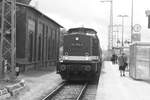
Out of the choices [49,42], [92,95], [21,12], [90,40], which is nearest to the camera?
[92,95]

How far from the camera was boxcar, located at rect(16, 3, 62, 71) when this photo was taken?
26969 millimetres

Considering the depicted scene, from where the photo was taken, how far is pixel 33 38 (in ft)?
99.5

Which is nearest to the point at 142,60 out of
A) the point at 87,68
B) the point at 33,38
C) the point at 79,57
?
the point at 87,68

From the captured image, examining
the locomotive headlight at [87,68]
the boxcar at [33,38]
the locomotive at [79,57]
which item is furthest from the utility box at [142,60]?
the boxcar at [33,38]

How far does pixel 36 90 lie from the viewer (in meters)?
16.5

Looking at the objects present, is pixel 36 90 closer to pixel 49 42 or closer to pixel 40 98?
pixel 40 98

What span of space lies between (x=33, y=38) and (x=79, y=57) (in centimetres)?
1124

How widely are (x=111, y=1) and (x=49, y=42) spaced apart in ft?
51.4

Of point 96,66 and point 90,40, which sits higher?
point 90,40

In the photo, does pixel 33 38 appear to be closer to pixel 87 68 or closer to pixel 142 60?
pixel 87 68

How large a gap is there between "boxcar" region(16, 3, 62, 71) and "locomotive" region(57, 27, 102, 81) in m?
7.00

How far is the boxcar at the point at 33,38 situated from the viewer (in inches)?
1062

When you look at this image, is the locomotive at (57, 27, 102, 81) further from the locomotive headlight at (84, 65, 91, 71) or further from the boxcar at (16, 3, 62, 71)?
the boxcar at (16, 3, 62, 71)

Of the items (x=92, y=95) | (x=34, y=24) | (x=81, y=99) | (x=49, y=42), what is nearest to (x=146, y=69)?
(x=92, y=95)
